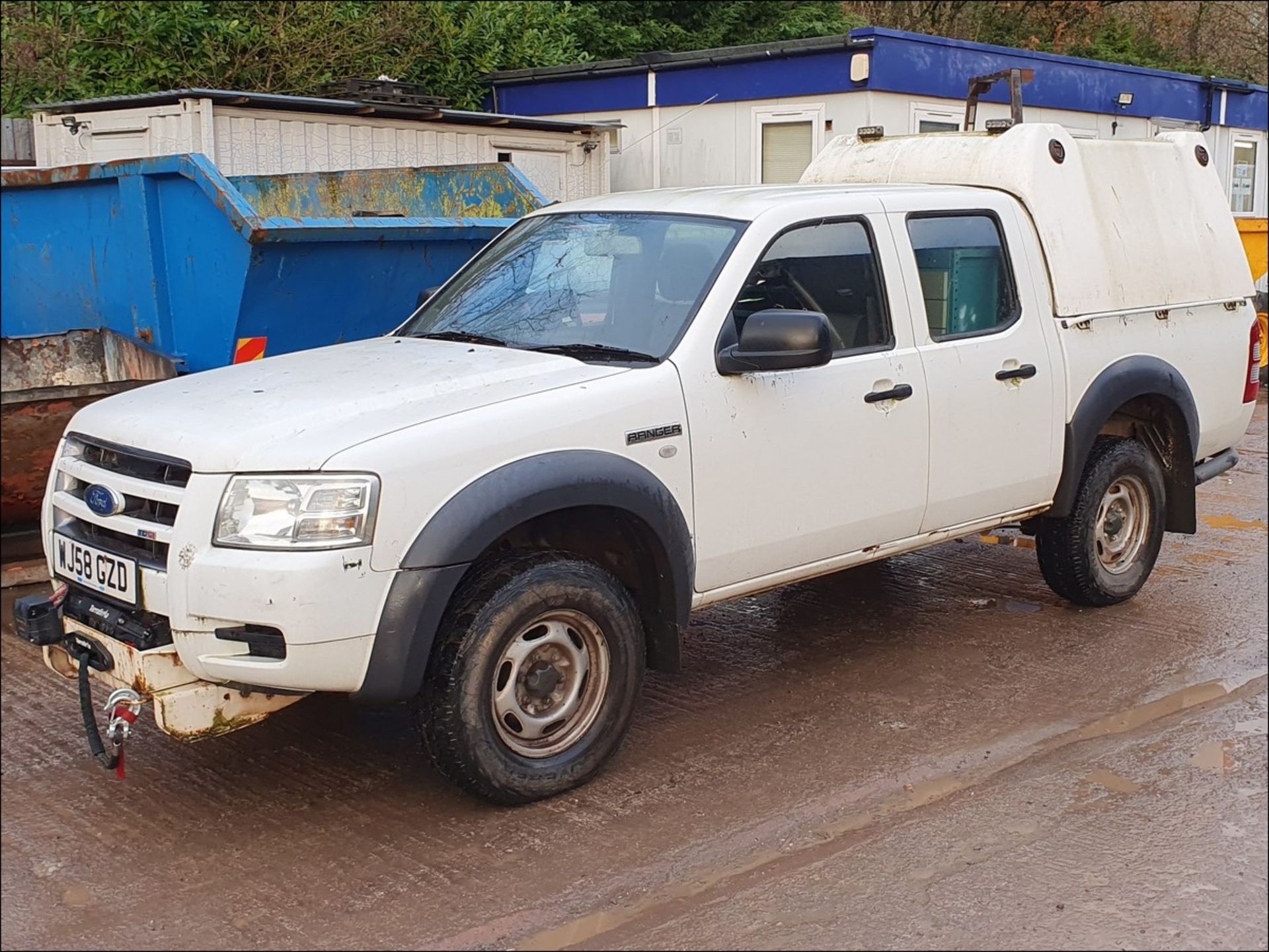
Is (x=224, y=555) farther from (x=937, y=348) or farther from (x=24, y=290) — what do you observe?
(x=24, y=290)

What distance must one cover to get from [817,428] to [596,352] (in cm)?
86

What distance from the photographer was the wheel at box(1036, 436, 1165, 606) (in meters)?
6.46

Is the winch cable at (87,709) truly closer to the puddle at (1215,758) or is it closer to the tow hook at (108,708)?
the tow hook at (108,708)

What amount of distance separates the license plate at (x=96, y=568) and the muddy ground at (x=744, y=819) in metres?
0.75

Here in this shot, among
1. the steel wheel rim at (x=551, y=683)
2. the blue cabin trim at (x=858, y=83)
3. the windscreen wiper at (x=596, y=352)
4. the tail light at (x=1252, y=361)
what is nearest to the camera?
the steel wheel rim at (x=551, y=683)

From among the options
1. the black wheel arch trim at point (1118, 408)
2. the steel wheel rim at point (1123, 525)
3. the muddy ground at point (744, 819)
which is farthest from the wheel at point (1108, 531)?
the muddy ground at point (744, 819)

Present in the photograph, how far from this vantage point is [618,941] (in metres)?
3.76

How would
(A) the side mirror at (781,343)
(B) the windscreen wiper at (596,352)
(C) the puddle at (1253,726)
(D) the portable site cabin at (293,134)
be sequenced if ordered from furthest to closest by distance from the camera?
1. (D) the portable site cabin at (293,134)
2. (C) the puddle at (1253,726)
3. (B) the windscreen wiper at (596,352)
4. (A) the side mirror at (781,343)

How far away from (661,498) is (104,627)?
1760 millimetres

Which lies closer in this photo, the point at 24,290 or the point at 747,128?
the point at 24,290

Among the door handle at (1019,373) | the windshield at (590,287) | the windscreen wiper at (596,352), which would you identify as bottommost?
the door handle at (1019,373)

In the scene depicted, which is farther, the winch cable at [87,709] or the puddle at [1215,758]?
the puddle at [1215,758]

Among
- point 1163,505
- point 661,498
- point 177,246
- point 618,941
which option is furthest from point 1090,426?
point 177,246

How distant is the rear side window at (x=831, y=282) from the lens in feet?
17.1
